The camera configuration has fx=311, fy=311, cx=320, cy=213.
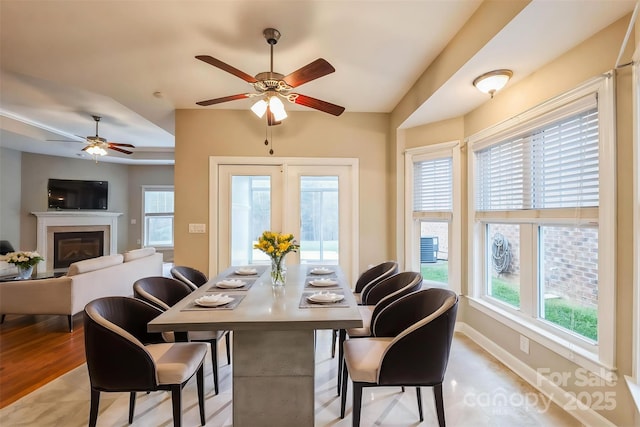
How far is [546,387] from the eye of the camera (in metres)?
2.18

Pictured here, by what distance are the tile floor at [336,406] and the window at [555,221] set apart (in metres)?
0.44

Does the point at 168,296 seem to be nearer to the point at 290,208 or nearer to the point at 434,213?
the point at 290,208

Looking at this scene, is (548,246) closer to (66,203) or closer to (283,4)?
(283,4)

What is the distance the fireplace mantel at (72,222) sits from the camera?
21.0 feet

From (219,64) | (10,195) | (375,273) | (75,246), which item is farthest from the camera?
(75,246)

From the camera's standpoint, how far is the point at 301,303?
1808 mm

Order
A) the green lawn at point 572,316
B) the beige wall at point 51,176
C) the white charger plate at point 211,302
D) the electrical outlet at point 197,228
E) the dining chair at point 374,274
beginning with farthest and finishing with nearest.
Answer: the beige wall at point 51,176 → the electrical outlet at point 197,228 → the dining chair at point 374,274 → the green lawn at point 572,316 → the white charger plate at point 211,302

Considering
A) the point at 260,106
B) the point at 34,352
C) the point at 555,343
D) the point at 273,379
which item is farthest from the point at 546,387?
the point at 34,352

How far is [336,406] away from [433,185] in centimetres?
249

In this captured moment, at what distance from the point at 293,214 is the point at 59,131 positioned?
4.84 metres

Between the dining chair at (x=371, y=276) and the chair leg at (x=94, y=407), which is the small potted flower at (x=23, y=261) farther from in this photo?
the dining chair at (x=371, y=276)

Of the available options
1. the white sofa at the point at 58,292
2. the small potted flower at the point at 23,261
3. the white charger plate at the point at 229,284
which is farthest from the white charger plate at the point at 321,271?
the small potted flower at the point at 23,261

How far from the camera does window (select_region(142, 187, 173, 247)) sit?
812 cm

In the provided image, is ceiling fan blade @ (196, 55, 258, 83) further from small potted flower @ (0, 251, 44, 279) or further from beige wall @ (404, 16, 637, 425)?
small potted flower @ (0, 251, 44, 279)
